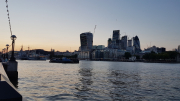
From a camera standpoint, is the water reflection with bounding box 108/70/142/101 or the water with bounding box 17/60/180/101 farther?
the water reflection with bounding box 108/70/142/101

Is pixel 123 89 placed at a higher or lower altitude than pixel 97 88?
lower

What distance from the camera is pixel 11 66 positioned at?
88.0 feet

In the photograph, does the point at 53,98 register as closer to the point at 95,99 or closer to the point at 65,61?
the point at 95,99

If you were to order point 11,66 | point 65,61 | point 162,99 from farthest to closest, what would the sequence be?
point 65,61 < point 11,66 < point 162,99

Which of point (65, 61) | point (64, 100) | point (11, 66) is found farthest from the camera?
point (65, 61)

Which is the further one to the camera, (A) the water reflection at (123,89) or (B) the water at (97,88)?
(A) the water reflection at (123,89)

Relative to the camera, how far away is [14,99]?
4531 millimetres

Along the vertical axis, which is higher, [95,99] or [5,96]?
[5,96]

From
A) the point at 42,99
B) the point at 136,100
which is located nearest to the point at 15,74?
the point at 42,99

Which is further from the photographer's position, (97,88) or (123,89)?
(97,88)

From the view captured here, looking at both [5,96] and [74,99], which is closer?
[5,96]

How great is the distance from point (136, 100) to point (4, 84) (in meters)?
13.5

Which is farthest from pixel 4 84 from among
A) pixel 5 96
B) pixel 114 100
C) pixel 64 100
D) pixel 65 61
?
pixel 65 61

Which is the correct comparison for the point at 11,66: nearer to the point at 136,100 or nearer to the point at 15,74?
the point at 15,74
